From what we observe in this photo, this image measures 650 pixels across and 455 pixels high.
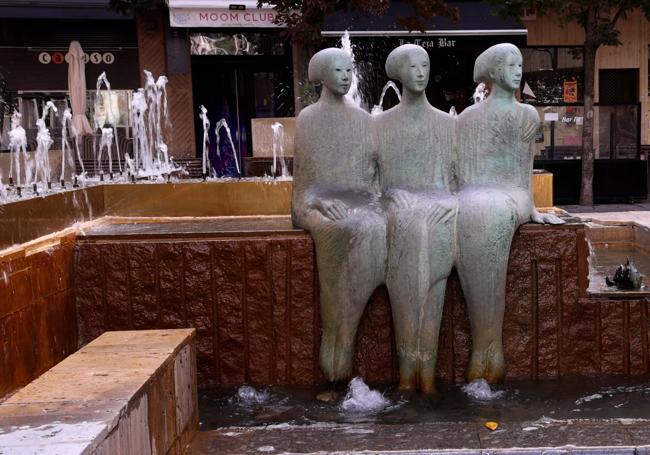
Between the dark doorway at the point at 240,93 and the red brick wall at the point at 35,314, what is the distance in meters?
12.4

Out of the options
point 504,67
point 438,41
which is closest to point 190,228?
point 504,67

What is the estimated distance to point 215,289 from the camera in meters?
4.34

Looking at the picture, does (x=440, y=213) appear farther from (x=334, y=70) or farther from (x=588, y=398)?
(x=588, y=398)

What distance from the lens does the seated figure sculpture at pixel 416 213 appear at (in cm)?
412

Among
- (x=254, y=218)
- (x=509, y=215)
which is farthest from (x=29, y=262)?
(x=509, y=215)

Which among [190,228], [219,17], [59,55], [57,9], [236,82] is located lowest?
[190,228]

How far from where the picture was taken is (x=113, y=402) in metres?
2.57

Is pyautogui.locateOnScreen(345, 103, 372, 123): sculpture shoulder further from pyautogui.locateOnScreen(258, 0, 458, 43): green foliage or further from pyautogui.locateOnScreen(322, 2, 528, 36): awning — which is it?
pyautogui.locateOnScreen(322, 2, 528, 36): awning

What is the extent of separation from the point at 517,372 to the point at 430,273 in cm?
75

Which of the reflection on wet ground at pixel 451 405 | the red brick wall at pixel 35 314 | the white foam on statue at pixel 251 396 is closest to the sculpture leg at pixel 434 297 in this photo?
the reflection on wet ground at pixel 451 405

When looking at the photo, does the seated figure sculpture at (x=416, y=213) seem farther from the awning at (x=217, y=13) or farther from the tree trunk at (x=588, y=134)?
the awning at (x=217, y=13)

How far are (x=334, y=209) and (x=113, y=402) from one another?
6.03 ft

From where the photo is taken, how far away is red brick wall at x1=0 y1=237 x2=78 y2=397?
376cm

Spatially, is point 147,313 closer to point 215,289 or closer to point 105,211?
point 215,289
